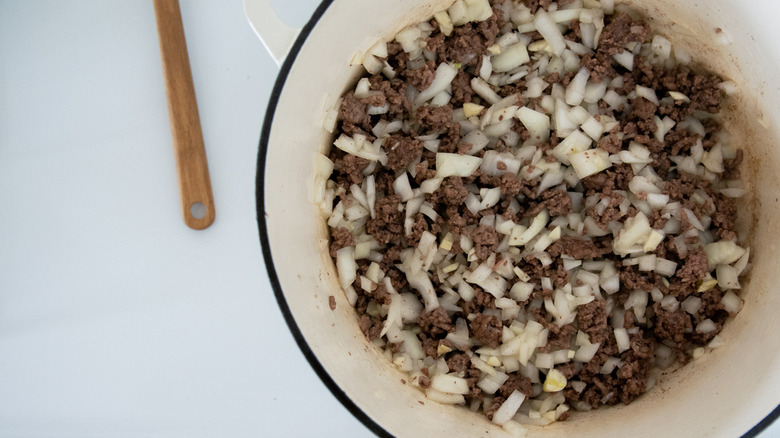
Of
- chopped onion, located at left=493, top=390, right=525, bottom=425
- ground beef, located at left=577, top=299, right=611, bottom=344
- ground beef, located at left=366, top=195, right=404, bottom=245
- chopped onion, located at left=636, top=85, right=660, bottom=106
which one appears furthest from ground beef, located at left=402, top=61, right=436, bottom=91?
chopped onion, located at left=493, top=390, right=525, bottom=425

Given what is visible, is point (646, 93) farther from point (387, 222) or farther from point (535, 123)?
point (387, 222)

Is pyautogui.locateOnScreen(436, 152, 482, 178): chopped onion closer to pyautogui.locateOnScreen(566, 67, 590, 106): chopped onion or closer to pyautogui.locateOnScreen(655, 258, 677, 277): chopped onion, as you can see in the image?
pyautogui.locateOnScreen(566, 67, 590, 106): chopped onion

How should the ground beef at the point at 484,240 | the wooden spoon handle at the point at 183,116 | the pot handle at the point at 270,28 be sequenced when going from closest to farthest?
the pot handle at the point at 270,28 → the ground beef at the point at 484,240 → the wooden spoon handle at the point at 183,116

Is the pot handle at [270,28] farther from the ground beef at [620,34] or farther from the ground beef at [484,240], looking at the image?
the ground beef at [620,34]

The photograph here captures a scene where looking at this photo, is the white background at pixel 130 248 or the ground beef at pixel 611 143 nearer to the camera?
the ground beef at pixel 611 143

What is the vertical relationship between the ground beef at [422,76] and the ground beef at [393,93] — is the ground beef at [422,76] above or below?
above

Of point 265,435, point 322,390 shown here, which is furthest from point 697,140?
point 265,435

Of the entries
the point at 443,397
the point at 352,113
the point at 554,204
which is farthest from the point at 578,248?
the point at 352,113

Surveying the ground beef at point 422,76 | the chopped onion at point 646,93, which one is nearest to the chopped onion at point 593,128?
the chopped onion at point 646,93
